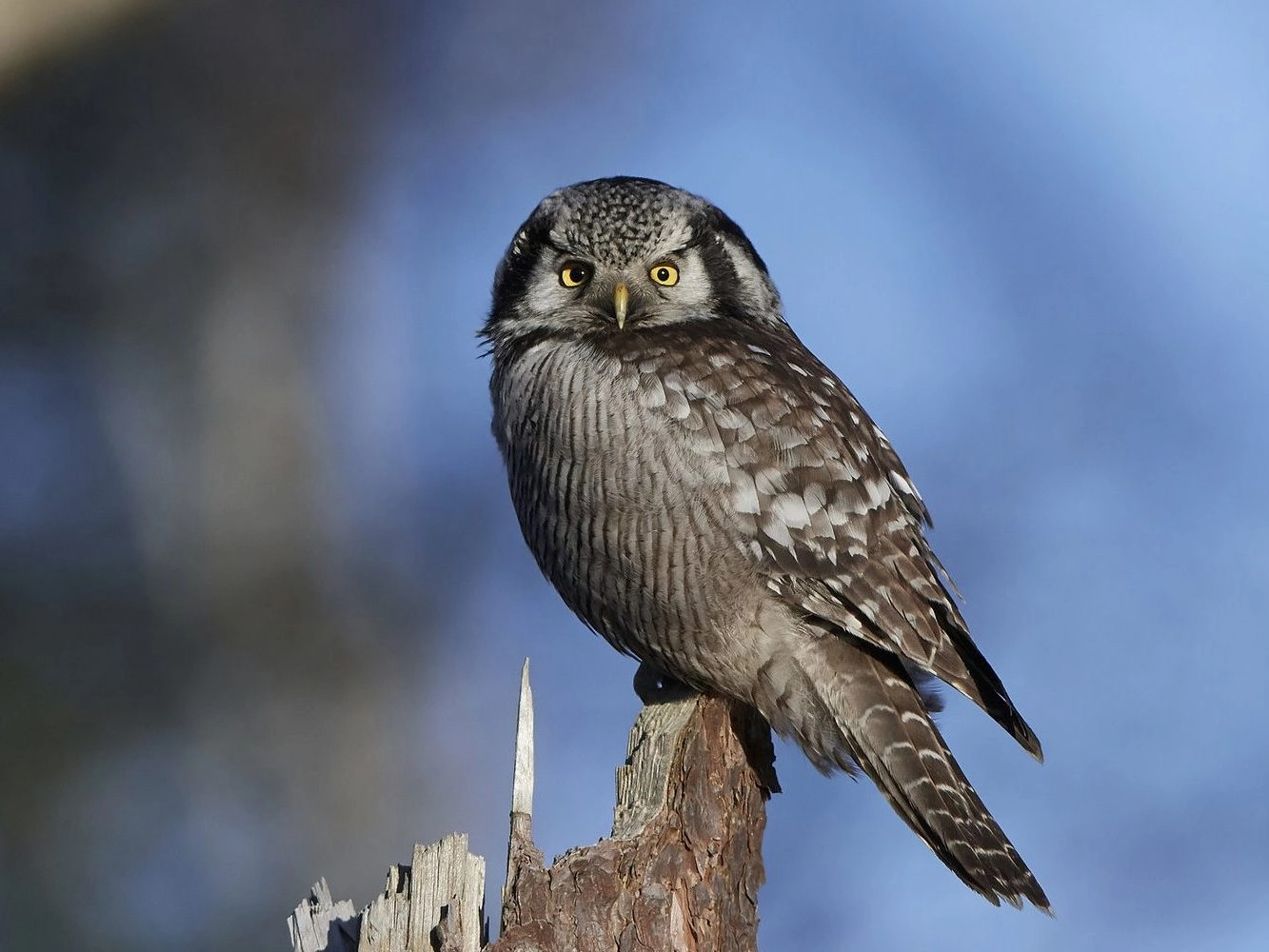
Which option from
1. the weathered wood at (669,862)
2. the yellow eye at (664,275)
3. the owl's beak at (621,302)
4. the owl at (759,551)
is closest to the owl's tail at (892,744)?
the owl at (759,551)

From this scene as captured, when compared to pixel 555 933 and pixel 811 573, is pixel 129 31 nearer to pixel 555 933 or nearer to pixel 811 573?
pixel 811 573

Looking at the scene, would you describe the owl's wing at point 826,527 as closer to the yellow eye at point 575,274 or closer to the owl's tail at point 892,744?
the owl's tail at point 892,744

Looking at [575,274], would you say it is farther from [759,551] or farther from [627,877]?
[627,877]

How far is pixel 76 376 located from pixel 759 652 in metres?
5.60

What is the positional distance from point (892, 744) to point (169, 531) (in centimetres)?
524

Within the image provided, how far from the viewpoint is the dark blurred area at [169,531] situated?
24.8ft

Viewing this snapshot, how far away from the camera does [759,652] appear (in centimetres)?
378

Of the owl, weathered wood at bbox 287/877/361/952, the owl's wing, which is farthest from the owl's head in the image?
weathered wood at bbox 287/877/361/952

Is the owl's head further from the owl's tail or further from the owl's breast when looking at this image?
the owl's tail

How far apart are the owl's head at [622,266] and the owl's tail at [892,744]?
3.46 ft

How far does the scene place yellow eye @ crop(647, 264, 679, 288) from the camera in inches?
169

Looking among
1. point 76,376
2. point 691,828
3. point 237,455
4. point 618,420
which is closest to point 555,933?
point 691,828

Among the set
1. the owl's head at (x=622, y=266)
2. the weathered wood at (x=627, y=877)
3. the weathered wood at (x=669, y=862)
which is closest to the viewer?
the weathered wood at (x=627, y=877)

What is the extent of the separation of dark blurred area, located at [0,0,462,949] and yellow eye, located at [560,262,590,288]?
3948 millimetres
